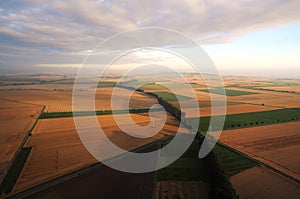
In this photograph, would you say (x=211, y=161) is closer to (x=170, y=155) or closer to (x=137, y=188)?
(x=170, y=155)

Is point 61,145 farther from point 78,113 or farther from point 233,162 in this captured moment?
point 78,113

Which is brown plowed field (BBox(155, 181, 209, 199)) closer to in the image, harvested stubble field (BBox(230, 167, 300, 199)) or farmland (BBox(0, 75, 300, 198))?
farmland (BBox(0, 75, 300, 198))

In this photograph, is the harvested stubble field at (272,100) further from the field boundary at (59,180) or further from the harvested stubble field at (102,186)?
the field boundary at (59,180)

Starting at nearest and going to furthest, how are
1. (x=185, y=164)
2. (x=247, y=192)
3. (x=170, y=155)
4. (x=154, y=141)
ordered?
(x=247, y=192)
(x=185, y=164)
(x=170, y=155)
(x=154, y=141)

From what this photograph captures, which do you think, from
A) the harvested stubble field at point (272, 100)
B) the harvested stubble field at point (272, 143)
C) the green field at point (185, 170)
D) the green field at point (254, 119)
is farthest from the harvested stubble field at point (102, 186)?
the harvested stubble field at point (272, 100)

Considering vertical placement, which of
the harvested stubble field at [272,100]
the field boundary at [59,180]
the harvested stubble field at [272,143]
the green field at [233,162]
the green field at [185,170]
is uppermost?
the harvested stubble field at [272,100]

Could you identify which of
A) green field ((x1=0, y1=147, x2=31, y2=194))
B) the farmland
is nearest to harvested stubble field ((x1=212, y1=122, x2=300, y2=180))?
the farmland

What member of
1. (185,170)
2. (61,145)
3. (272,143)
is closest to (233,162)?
(185,170)

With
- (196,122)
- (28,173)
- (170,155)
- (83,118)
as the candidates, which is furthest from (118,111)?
(28,173)
